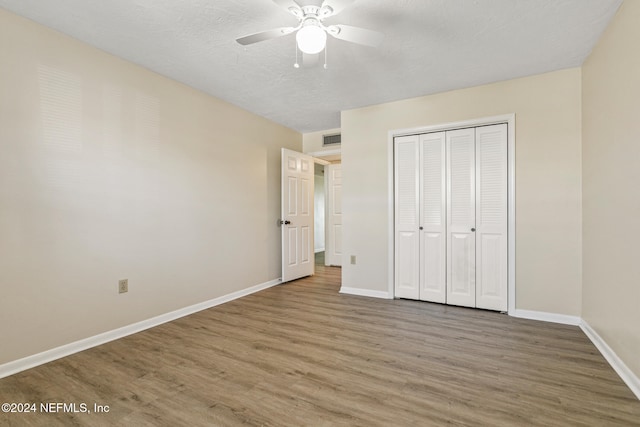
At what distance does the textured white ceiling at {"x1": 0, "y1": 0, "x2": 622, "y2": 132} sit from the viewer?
6.63 ft

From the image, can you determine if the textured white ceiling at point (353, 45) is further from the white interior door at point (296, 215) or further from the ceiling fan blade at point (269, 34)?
the white interior door at point (296, 215)

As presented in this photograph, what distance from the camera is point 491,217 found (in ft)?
10.7

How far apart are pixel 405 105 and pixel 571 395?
313 centimetres

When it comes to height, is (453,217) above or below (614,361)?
above

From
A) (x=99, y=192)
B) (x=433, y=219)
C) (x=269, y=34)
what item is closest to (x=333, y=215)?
(x=433, y=219)

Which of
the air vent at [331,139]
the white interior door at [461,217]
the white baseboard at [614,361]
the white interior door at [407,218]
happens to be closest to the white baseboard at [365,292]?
the white interior door at [407,218]

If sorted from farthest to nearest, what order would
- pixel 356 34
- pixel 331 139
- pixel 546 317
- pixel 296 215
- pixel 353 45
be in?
pixel 331 139, pixel 296 215, pixel 546 317, pixel 353 45, pixel 356 34

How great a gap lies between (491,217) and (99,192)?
3831 mm

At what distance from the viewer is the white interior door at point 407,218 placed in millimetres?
3676

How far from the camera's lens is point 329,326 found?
9.46 feet

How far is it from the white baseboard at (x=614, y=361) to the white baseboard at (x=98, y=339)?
Answer: 3.61 m

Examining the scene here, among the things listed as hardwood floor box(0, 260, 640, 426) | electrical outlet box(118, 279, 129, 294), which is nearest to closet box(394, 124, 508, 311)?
hardwood floor box(0, 260, 640, 426)

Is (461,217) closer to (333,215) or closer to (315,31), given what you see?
(315,31)

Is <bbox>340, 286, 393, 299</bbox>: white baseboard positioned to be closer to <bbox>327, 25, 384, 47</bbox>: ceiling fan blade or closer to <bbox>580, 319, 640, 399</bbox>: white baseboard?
<bbox>580, 319, 640, 399</bbox>: white baseboard
